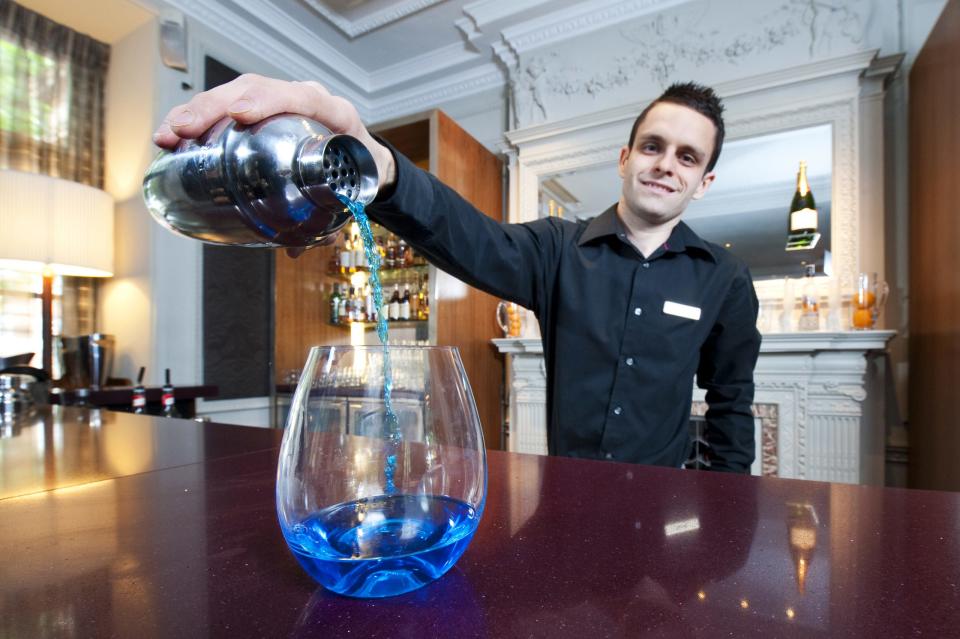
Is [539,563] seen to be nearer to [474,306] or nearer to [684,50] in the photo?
[474,306]

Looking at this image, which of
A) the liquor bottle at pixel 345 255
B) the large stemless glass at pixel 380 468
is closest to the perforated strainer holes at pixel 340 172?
the large stemless glass at pixel 380 468

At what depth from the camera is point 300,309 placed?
11.6 feet

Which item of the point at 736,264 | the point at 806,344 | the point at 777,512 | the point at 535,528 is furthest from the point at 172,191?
the point at 806,344

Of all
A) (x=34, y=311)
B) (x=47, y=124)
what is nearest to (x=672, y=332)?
(x=34, y=311)

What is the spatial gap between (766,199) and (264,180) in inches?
103

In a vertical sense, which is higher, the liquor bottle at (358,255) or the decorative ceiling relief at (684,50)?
the decorative ceiling relief at (684,50)

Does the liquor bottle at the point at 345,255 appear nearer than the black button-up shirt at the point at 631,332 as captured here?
No

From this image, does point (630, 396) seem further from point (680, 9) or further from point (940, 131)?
point (680, 9)

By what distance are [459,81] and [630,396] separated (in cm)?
309

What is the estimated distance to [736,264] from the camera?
1261mm

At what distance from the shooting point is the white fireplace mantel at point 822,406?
7.24 feet

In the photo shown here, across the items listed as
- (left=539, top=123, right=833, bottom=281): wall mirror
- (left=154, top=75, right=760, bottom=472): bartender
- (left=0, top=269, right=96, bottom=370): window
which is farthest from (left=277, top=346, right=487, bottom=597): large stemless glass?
(left=0, top=269, right=96, bottom=370): window

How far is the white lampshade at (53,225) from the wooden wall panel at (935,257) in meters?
3.36

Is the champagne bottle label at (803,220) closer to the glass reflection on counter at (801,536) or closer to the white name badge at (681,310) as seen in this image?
the white name badge at (681,310)
